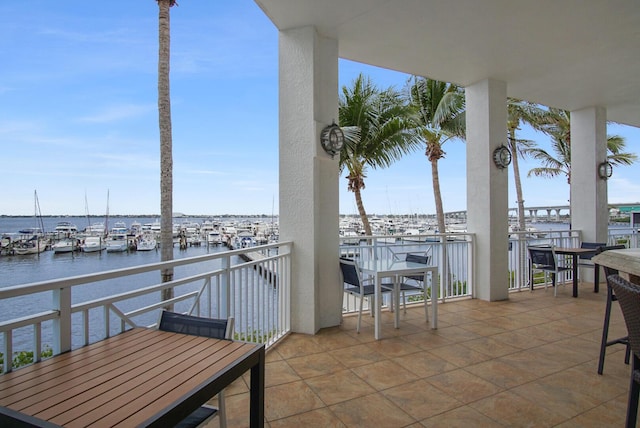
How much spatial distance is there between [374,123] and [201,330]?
6.95 meters

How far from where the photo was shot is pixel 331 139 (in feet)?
13.2

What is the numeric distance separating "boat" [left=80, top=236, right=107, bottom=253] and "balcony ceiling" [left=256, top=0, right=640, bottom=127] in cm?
1607

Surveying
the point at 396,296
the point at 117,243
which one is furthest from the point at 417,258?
the point at 117,243

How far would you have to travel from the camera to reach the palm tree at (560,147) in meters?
10.6

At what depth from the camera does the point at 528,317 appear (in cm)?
457

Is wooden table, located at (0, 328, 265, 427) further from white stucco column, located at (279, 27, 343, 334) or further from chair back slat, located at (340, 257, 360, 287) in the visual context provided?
chair back slat, located at (340, 257, 360, 287)

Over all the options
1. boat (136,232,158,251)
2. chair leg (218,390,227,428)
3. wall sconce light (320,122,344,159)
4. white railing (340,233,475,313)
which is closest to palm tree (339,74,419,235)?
white railing (340,233,475,313)

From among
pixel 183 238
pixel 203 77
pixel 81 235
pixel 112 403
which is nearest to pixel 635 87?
pixel 112 403

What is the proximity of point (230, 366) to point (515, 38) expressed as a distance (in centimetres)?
488

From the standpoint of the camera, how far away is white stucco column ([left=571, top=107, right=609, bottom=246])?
6867 mm

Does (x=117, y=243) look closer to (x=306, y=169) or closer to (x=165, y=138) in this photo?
(x=165, y=138)

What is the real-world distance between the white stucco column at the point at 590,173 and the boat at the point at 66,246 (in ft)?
59.5

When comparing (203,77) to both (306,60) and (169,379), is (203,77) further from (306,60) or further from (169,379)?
(169,379)

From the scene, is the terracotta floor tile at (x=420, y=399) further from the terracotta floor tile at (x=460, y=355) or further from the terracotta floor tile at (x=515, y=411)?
the terracotta floor tile at (x=460, y=355)
